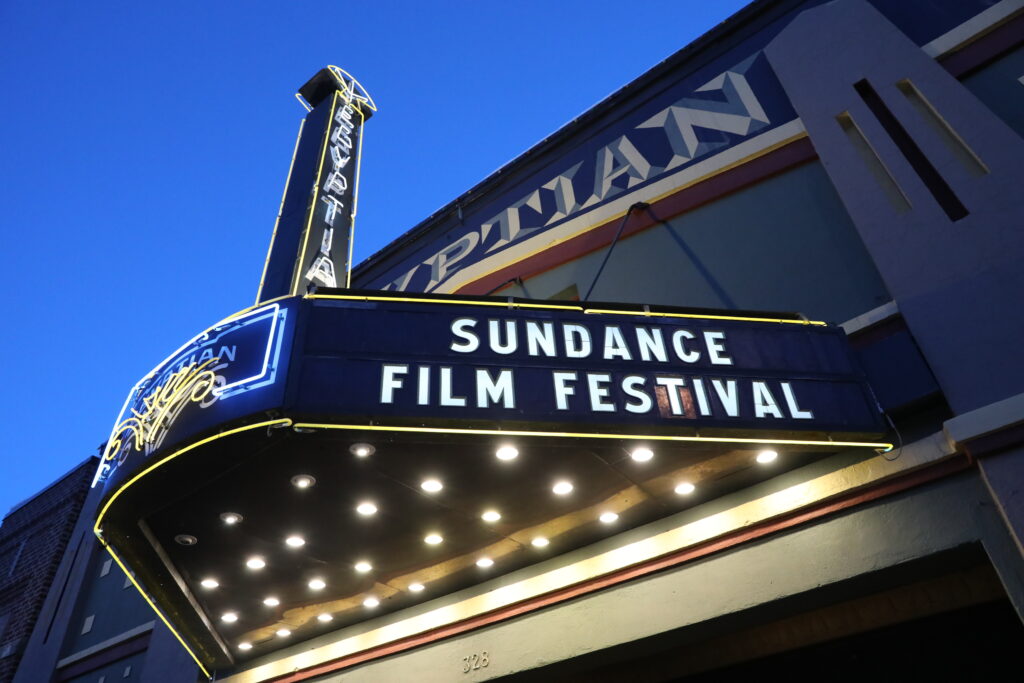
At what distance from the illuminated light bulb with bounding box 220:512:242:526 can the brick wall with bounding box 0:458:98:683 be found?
43.9ft

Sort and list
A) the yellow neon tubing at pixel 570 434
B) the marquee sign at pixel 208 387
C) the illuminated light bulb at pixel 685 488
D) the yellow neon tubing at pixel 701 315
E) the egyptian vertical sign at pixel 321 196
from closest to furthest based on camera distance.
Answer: the yellow neon tubing at pixel 570 434
the marquee sign at pixel 208 387
the yellow neon tubing at pixel 701 315
the illuminated light bulb at pixel 685 488
the egyptian vertical sign at pixel 321 196

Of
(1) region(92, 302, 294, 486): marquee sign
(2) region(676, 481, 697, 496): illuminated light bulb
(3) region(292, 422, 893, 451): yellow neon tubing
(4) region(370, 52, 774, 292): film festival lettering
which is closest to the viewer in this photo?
(3) region(292, 422, 893, 451): yellow neon tubing

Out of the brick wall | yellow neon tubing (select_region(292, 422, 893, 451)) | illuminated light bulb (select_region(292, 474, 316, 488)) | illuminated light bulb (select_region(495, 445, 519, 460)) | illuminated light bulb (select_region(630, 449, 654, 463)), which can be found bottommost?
yellow neon tubing (select_region(292, 422, 893, 451))

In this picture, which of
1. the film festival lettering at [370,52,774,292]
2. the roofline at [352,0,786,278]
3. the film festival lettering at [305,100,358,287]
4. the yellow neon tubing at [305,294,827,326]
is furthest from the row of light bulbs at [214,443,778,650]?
the roofline at [352,0,786,278]

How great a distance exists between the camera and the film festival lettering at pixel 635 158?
1106 centimetres

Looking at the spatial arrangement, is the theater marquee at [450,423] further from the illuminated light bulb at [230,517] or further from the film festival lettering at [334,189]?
the film festival lettering at [334,189]

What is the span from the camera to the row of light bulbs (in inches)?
282

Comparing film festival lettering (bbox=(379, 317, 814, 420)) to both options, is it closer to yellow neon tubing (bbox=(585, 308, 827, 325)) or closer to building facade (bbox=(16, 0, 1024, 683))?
building facade (bbox=(16, 0, 1024, 683))

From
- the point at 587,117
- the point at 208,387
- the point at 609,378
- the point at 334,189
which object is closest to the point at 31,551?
the point at 334,189

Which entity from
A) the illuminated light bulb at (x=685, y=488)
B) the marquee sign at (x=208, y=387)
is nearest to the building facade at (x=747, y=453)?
the illuminated light bulb at (x=685, y=488)

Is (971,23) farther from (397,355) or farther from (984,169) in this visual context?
(397,355)

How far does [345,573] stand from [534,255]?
6.11 metres

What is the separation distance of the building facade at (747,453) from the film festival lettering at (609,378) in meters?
0.10

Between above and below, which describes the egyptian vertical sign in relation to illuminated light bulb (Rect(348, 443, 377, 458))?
above
